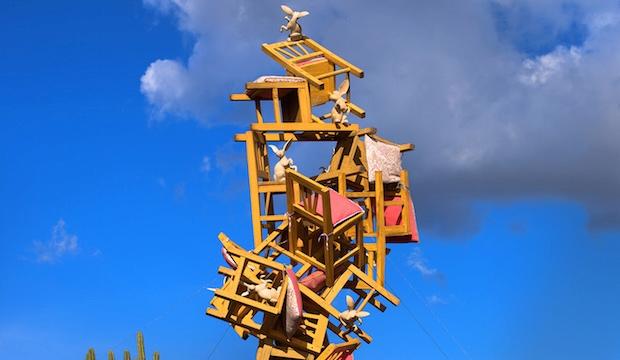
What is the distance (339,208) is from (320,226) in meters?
0.33

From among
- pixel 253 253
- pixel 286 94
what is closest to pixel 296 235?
pixel 253 253

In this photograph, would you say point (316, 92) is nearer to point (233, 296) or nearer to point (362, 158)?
point (362, 158)

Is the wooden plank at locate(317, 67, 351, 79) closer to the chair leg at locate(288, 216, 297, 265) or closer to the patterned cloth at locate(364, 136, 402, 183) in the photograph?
the patterned cloth at locate(364, 136, 402, 183)

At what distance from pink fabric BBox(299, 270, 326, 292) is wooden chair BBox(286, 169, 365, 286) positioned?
0.28ft

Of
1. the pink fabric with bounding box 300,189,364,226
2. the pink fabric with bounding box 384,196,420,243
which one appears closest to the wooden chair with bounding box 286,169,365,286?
the pink fabric with bounding box 300,189,364,226

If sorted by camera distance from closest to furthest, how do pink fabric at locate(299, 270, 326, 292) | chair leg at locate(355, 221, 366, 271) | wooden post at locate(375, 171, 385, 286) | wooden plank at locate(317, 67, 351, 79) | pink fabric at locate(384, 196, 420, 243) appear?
pink fabric at locate(299, 270, 326, 292), chair leg at locate(355, 221, 366, 271), wooden post at locate(375, 171, 385, 286), pink fabric at locate(384, 196, 420, 243), wooden plank at locate(317, 67, 351, 79)

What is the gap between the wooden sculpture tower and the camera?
54.0 ft

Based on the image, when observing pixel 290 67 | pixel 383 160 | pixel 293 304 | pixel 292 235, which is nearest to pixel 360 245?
pixel 292 235

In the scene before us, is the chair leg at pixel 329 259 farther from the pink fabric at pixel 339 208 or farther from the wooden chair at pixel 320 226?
the pink fabric at pixel 339 208

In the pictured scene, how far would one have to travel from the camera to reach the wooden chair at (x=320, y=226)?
53.8ft

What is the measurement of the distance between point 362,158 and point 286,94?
56.0 inches

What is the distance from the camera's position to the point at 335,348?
54.4ft

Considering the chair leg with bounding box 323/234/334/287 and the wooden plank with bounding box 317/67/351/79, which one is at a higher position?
the wooden plank with bounding box 317/67/351/79

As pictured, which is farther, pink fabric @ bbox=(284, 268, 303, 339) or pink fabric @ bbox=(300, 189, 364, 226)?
pink fabric @ bbox=(300, 189, 364, 226)
